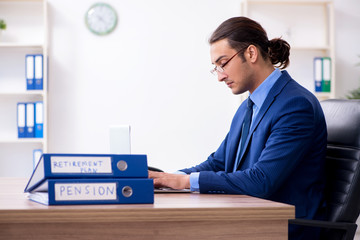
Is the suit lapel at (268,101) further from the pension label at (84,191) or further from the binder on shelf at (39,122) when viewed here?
the binder on shelf at (39,122)

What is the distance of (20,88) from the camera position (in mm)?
4445

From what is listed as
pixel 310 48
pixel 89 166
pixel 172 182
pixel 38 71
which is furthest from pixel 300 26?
pixel 89 166

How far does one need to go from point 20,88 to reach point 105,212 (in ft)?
12.0

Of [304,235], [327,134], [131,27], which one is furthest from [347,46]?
[304,235]

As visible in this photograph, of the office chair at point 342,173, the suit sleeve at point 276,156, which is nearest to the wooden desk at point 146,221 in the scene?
the suit sleeve at point 276,156

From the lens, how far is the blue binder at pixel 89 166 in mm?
1079

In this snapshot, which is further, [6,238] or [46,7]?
[46,7]

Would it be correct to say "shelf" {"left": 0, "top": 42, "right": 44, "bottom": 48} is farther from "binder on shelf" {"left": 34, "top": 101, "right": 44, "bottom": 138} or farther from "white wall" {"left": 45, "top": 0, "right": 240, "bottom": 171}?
"binder on shelf" {"left": 34, "top": 101, "right": 44, "bottom": 138}

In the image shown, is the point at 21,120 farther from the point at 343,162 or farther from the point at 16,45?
the point at 343,162

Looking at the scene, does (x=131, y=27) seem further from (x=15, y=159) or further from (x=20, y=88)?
(x=15, y=159)

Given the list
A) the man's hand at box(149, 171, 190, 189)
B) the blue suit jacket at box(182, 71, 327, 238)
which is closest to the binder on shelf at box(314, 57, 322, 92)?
the blue suit jacket at box(182, 71, 327, 238)

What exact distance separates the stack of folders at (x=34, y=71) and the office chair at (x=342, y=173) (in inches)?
115

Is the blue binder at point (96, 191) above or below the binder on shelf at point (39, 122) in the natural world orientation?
below

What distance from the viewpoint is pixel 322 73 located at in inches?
177
